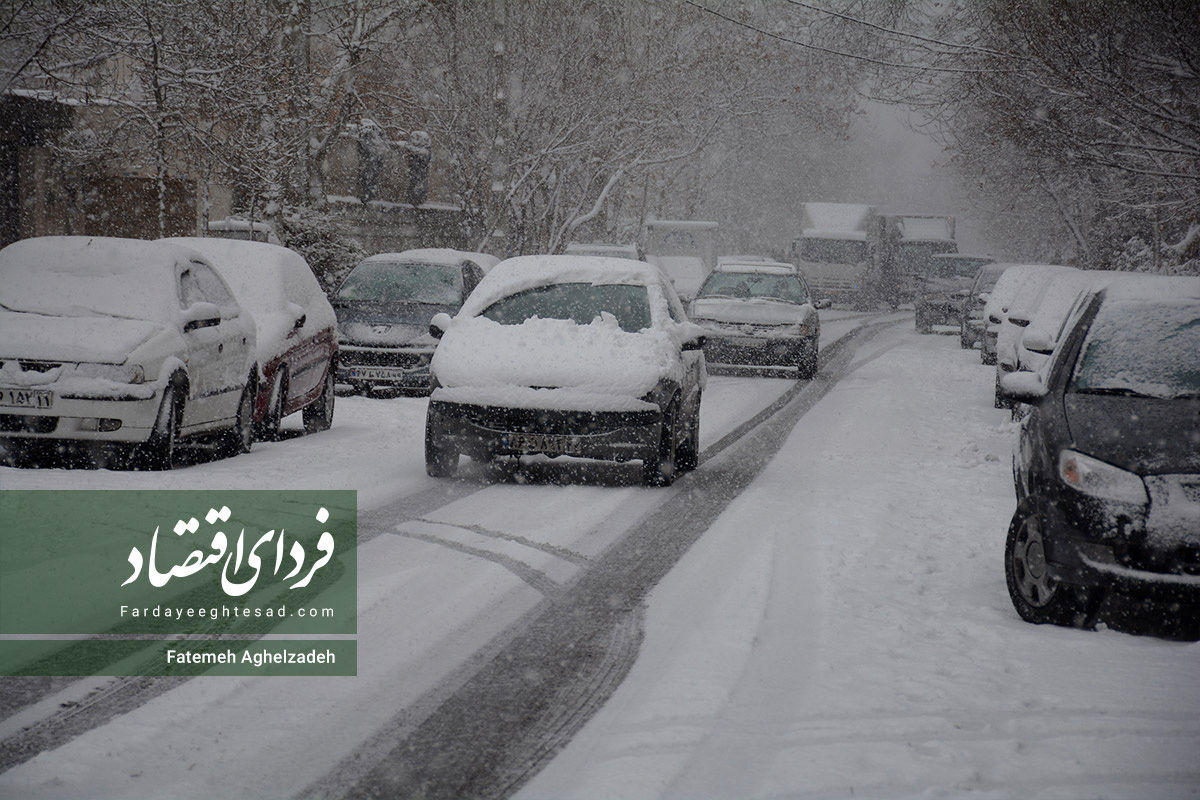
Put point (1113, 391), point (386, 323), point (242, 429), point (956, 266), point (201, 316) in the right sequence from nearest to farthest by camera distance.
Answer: point (1113, 391) → point (201, 316) → point (242, 429) → point (386, 323) → point (956, 266)

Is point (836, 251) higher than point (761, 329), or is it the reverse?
point (761, 329)

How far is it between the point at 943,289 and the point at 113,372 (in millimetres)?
30774

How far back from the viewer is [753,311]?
73.6 ft

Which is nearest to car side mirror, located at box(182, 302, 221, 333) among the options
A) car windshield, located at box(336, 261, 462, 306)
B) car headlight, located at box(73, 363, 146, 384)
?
car headlight, located at box(73, 363, 146, 384)

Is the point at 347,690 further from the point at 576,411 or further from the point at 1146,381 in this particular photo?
the point at 576,411

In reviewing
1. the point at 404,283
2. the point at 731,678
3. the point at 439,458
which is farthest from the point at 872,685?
the point at 404,283

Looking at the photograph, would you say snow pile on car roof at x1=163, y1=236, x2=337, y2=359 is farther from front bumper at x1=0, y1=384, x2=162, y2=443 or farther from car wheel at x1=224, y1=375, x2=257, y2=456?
front bumper at x1=0, y1=384, x2=162, y2=443

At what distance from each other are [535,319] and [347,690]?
625 centimetres

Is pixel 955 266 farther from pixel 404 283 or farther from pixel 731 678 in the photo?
pixel 731 678

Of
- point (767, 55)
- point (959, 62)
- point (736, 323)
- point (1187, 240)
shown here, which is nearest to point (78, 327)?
point (736, 323)

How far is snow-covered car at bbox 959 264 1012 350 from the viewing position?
30.9 metres

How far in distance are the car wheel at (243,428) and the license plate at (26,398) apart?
7.22 feet

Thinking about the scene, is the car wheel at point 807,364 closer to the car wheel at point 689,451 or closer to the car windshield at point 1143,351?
the car wheel at point 689,451

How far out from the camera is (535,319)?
11539 millimetres
